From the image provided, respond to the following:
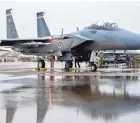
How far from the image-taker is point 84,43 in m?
17.3

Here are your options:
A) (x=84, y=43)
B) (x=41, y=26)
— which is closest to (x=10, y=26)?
(x=41, y=26)

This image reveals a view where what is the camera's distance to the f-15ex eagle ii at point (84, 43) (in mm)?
16172

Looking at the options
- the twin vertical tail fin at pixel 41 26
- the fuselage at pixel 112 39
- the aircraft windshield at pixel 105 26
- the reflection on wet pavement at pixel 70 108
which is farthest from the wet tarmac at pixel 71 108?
the twin vertical tail fin at pixel 41 26

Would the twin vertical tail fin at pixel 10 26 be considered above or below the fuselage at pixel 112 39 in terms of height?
above

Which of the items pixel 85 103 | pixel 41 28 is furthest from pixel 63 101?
pixel 41 28

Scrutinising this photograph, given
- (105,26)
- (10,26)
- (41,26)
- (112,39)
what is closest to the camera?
(112,39)

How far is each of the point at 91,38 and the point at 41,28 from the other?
10107 mm

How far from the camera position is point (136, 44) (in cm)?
1572

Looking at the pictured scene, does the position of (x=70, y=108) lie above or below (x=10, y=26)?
below

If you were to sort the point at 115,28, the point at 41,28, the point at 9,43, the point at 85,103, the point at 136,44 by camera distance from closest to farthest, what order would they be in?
the point at 85,103
the point at 136,44
the point at 115,28
the point at 9,43
the point at 41,28

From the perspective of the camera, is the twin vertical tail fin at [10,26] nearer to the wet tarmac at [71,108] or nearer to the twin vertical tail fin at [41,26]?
the twin vertical tail fin at [41,26]

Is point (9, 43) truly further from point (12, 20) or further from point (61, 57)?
point (12, 20)

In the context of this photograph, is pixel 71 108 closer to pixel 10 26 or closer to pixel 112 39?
pixel 112 39

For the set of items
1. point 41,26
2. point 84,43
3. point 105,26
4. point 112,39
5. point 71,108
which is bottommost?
point 71,108
